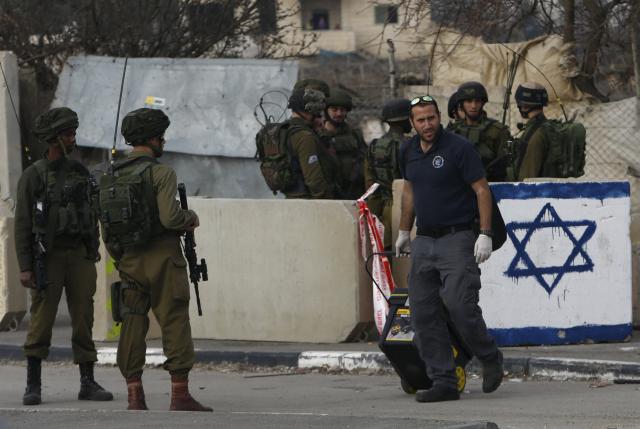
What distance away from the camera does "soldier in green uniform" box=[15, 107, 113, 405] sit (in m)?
8.68

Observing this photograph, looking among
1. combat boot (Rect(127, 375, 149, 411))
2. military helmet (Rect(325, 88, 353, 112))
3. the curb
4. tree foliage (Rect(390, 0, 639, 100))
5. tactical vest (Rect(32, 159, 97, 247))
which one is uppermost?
tree foliage (Rect(390, 0, 639, 100))

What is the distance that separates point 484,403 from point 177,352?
5.69 feet

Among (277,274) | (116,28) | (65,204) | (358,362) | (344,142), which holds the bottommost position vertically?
(358,362)

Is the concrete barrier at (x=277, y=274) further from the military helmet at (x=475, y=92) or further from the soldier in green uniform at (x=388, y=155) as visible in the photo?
the military helmet at (x=475, y=92)

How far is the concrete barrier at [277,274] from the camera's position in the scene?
35.2ft

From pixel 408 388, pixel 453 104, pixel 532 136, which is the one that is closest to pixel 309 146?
pixel 453 104

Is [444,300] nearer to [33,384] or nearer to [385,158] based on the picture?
[33,384]

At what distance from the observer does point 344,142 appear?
38.3 feet

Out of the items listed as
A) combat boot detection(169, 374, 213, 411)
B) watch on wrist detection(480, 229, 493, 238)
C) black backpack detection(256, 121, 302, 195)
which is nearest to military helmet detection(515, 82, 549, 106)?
black backpack detection(256, 121, 302, 195)

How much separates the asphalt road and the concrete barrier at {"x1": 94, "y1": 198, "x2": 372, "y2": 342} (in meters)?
0.80

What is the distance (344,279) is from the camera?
1073 centimetres

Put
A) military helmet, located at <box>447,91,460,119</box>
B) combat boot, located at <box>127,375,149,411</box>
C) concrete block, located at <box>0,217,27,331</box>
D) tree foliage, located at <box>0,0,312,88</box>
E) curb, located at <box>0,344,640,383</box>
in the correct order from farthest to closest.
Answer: tree foliage, located at <box>0,0,312,88</box> < concrete block, located at <box>0,217,27,331</box> < military helmet, located at <box>447,91,460,119</box> < curb, located at <box>0,344,640,383</box> < combat boot, located at <box>127,375,149,411</box>

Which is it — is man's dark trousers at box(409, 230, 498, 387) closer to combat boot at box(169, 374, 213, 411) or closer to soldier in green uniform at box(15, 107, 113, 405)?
combat boot at box(169, 374, 213, 411)

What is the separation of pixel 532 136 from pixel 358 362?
2.29 meters
